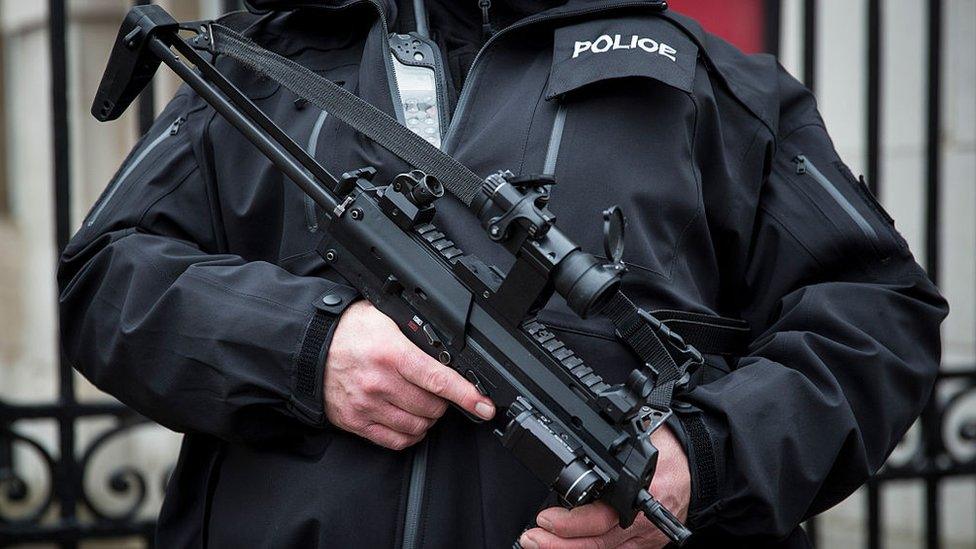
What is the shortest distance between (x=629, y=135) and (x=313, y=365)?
1.78 ft

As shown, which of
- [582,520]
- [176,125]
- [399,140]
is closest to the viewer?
[582,520]

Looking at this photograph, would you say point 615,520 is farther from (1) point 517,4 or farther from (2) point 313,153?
(1) point 517,4

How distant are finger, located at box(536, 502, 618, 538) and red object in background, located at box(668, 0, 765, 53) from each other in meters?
2.58

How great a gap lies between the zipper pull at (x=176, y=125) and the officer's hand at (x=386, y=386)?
458mm

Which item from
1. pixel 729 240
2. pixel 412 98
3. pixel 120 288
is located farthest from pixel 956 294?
pixel 120 288

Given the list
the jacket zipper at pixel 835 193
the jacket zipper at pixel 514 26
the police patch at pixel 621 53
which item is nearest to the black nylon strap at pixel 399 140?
the jacket zipper at pixel 514 26

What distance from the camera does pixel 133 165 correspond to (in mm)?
1689

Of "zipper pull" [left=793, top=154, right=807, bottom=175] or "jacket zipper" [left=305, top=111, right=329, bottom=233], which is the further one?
"zipper pull" [left=793, top=154, right=807, bottom=175]

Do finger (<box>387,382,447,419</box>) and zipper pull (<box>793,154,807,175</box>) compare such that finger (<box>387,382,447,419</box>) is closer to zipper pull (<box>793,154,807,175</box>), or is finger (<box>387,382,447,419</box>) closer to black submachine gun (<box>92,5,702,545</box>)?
black submachine gun (<box>92,5,702,545</box>)

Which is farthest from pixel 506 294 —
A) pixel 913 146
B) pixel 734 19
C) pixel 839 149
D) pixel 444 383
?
pixel 839 149

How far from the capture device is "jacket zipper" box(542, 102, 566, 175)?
1.54 metres

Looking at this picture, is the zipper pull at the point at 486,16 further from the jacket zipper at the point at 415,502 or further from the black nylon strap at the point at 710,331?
the jacket zipper at the point at 415,502

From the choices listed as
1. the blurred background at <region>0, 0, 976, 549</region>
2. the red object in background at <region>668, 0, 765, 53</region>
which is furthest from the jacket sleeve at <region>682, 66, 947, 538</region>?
the red object in background at <region>668, 0, 765, 53</region>

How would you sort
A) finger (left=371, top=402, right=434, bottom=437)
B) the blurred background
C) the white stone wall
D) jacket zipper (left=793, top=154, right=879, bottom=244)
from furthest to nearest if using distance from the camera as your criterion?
the white stone wall, the blurred background, jacket zipper (left=793, top=154, right=879, bottom=244), finger (left=371, top=402, right=434, bottom=437)
